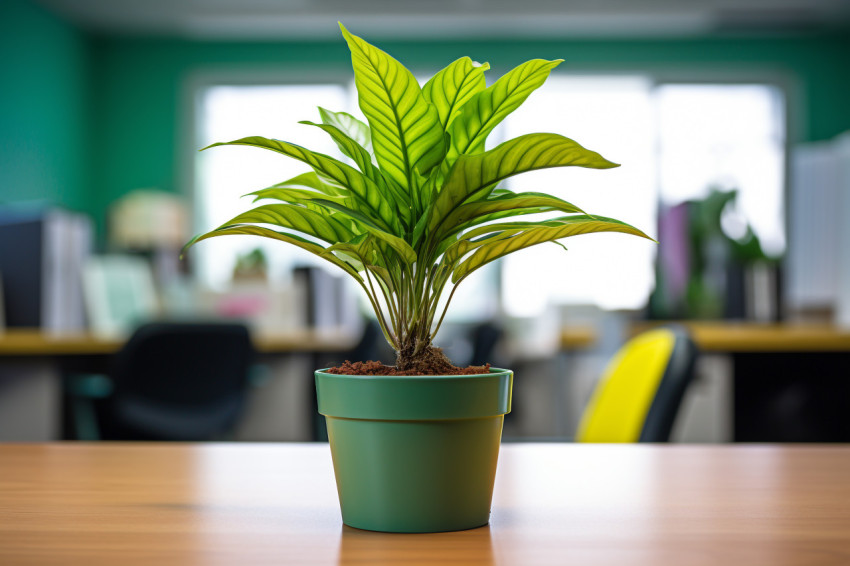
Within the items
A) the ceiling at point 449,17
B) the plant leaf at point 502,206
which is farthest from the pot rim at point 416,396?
the ceiling at point 449,17

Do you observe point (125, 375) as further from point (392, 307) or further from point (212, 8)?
point (212, 8)

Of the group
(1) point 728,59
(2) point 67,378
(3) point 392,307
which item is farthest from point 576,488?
(1) point 728,59

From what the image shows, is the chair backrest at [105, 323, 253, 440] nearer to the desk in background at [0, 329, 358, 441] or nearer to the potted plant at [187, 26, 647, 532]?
the desk in background at [0, 329, 358, 441]

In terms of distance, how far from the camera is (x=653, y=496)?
62 cm

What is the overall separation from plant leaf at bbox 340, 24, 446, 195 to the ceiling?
538cm

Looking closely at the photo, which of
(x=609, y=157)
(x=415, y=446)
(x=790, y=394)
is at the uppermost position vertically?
(x=609, y=157)

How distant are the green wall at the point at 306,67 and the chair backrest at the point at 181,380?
162 inches

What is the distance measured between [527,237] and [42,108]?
5.79m

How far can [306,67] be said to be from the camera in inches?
247

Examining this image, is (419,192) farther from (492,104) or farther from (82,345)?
(82,345)

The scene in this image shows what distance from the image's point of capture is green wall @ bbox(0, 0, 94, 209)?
198 inches

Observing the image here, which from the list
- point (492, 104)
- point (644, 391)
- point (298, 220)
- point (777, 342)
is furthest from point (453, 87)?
point (777, 342)

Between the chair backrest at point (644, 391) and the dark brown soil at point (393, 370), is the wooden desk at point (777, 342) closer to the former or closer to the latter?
the chair backrest at point (644, 391)

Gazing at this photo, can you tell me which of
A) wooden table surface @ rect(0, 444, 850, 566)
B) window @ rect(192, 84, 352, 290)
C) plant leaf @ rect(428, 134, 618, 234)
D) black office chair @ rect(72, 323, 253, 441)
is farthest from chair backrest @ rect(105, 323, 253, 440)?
window @ rect(192, 84, 352, 290)
